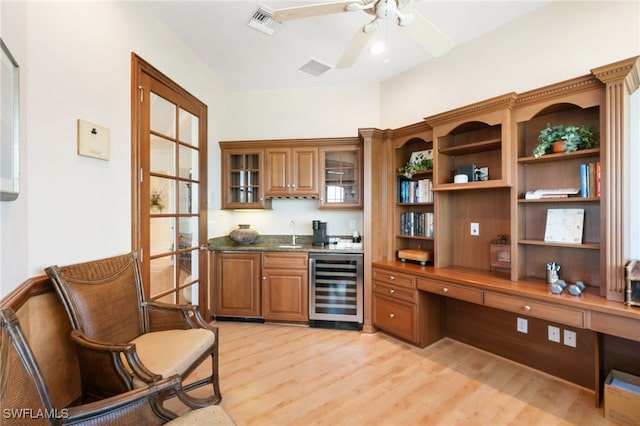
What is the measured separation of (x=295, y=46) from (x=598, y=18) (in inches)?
98.8

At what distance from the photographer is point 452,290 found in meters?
2.51

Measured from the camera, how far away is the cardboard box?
5.68 feet

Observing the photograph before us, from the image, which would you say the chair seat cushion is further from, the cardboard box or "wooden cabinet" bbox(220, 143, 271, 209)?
the cardboard box

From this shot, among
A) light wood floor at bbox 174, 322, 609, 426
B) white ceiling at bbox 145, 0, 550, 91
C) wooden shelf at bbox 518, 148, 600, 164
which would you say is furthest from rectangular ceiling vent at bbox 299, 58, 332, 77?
light wood floor at bbox 174, 322, 609, 426

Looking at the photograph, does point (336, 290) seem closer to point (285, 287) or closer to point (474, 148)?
point (285, 287)

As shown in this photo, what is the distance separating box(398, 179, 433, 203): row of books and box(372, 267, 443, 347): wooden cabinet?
0.83m

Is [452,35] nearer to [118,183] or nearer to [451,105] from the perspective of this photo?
[451,105]

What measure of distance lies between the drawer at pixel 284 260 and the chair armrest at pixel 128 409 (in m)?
Answer: 2.10

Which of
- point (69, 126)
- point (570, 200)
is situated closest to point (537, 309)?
point (570, 200)

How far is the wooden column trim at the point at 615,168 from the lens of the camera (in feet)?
5.99

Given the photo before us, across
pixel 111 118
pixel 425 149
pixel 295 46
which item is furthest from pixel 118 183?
pixel 425 149

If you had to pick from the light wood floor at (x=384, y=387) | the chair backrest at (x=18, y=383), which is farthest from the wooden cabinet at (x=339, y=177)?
the chair backrest at (x=18, y=383)

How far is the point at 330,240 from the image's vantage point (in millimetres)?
3826

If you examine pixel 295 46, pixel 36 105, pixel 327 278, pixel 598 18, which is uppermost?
pixel 295 46
